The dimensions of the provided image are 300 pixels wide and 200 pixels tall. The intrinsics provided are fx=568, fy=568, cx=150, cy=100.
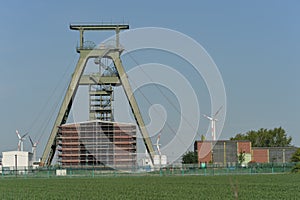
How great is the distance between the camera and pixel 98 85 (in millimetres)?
96000

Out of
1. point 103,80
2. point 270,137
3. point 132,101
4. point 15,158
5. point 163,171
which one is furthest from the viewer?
point 270,137

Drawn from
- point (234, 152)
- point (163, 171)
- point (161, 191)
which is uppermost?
point (234, 152)

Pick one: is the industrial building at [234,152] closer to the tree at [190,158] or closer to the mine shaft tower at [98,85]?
the tree at [190,158]

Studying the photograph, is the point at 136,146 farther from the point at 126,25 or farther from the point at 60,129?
the point at 126,25

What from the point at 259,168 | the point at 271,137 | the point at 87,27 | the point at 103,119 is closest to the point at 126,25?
the point at 87,27

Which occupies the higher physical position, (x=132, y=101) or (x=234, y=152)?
(x=132, y=101)

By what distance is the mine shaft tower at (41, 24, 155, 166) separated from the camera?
9206cm

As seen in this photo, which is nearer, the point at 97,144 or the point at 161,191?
the point at 161,191

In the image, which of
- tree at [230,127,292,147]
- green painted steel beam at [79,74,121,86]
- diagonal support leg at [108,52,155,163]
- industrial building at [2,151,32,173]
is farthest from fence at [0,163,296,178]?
tree at [230,127,292,147]

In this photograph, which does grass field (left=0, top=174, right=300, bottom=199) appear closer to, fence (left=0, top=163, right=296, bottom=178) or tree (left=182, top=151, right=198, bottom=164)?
fence (left=0, top=163, right=296, bottom=178)

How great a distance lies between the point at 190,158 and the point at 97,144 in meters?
27.7

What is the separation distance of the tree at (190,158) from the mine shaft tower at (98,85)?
2799 cm

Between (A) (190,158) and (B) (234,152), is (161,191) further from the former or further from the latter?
(A) (190,158)

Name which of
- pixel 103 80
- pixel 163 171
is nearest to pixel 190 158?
pixel 103 80
